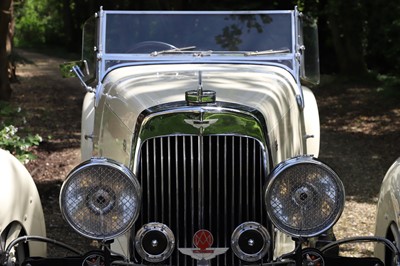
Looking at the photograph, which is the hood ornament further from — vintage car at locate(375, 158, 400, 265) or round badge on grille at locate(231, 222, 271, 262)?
vintage car at locate(375, 158, 400, 265)

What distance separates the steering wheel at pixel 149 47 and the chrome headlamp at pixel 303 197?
6.32ft

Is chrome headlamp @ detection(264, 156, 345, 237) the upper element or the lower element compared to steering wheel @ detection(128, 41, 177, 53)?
lower

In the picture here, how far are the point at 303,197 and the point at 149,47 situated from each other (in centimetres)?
210

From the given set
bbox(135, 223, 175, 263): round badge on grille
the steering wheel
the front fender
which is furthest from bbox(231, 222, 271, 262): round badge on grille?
the steering wheel

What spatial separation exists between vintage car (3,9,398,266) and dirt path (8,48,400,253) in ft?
6.58

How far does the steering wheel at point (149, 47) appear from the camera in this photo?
17.8 feet

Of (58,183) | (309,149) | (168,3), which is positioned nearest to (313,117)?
(309,149)

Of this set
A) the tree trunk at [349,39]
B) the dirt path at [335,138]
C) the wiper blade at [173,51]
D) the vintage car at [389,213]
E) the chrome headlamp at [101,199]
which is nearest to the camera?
the chrome headlamp at [101,199]

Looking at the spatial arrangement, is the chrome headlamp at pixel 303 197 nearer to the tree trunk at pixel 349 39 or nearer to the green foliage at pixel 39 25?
the tree trunk at pixel 349 39

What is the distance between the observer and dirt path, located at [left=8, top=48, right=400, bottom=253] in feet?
24.8

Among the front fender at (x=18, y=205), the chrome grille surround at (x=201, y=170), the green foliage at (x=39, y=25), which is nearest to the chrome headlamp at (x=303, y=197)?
the chrome grille surround at (x=201, y=170)

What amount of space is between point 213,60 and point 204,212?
1.37 m

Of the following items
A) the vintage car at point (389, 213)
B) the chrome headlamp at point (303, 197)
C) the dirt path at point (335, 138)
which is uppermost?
the chrome headlamp at point (303, 197)

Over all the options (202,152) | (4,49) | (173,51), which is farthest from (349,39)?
(202,152)
